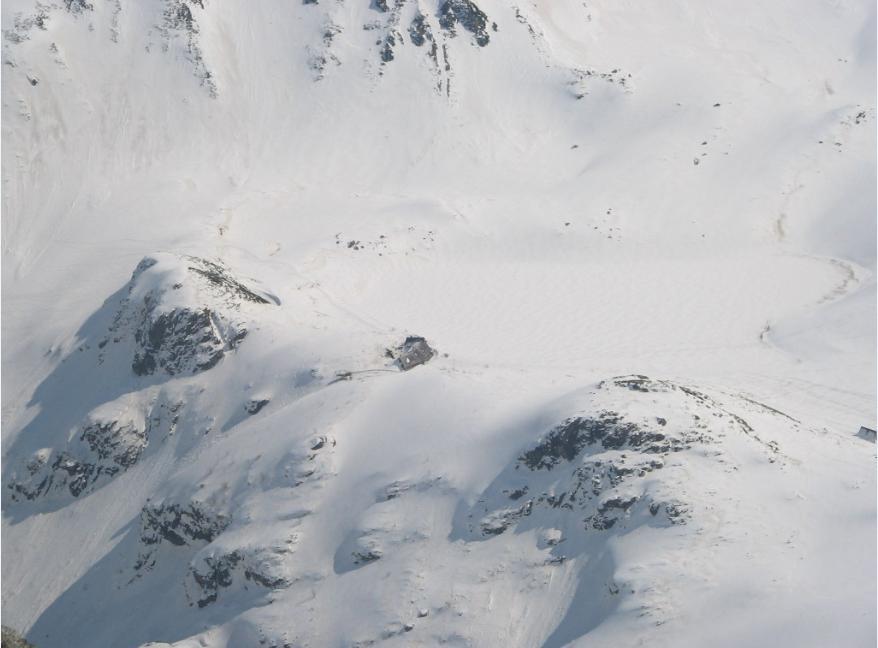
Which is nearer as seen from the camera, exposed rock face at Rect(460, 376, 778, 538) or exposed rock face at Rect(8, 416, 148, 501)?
exposed rock face at Rect(460, 376, 778, 538)

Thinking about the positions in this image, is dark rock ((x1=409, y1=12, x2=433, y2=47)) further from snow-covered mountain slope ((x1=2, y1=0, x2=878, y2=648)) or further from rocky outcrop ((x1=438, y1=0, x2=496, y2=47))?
rocky outcrop ((x1=438, y1=0, x2=496, y2=47))

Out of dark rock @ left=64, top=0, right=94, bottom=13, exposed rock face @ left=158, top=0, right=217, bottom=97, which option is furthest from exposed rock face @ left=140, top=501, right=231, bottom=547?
dark rock @ left=64, top=0, right=94, bottom=13

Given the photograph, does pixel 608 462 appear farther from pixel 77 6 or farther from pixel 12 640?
pixel 77 6

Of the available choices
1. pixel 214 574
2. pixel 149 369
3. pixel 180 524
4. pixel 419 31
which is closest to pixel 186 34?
pixel 419 31

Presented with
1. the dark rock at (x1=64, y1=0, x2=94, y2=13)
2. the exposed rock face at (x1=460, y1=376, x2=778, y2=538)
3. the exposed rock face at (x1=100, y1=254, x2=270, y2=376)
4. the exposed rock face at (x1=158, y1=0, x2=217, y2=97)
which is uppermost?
the dark rock at (x1=64, y1=0, x2=94, y2=13)

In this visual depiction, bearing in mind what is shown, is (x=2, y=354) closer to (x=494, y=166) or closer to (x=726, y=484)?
(x=494, y=166)

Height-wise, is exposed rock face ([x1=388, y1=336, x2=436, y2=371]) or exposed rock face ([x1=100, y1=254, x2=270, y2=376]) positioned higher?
exposed rock face ([x1=100, y1=254, x2=270, y2=376])
